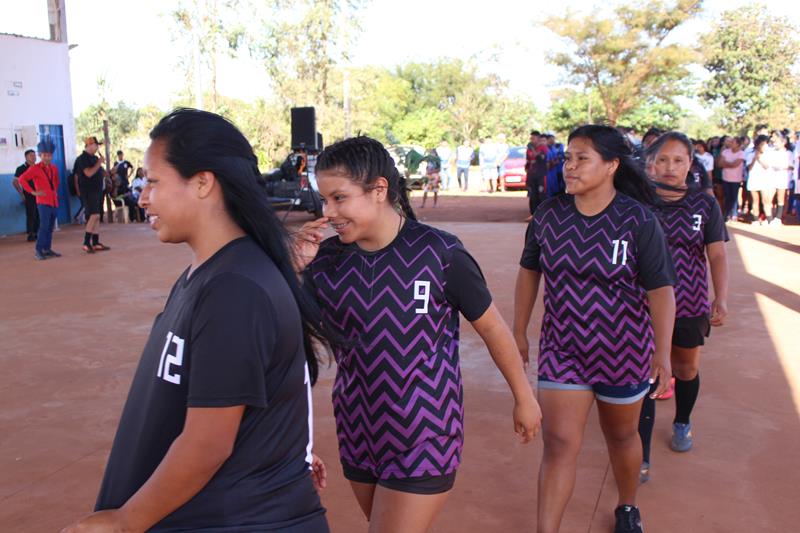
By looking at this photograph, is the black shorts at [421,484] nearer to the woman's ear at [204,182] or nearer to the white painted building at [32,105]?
the woman's ear at [204,182]

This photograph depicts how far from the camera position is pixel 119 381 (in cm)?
613

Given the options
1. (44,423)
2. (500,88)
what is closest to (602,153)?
(44,423)

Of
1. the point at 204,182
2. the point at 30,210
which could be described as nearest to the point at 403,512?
the point at 204,182

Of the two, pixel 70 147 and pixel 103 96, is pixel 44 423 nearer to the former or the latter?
pixel 70 147

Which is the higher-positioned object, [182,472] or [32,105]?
[32,105]

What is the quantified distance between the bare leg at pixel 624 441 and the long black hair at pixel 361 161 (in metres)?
1.40

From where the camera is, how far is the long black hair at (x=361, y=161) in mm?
2605

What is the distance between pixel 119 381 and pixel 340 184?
4.18 m

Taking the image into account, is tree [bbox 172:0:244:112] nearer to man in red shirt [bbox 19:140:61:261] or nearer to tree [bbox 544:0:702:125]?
tree [bbox 544:0:702:125]

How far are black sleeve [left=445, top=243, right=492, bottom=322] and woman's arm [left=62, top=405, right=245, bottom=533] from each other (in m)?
1.08

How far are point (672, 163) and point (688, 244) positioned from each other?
45 cm

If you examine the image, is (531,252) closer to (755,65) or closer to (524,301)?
(524,301)

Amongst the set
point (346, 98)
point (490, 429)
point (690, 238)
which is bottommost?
point (490, 429)

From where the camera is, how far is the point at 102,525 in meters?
1.61
